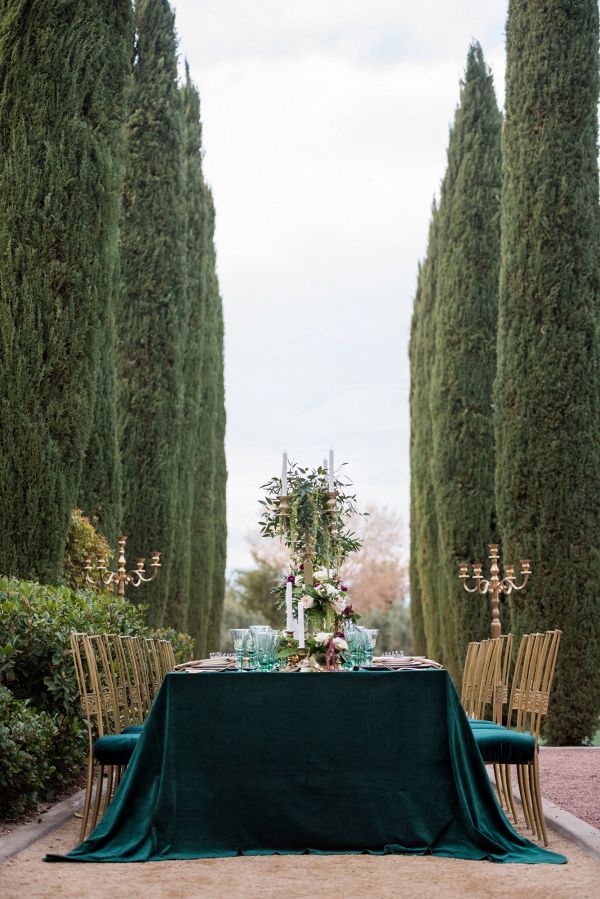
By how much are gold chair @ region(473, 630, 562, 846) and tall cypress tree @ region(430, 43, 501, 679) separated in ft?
27.6

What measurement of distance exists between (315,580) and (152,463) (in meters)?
9.21

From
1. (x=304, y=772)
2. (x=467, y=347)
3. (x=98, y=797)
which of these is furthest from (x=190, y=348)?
(x=304, y=772)

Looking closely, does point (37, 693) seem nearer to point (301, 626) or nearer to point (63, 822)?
point (63, 822)

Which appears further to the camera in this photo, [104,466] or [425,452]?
[425,452]

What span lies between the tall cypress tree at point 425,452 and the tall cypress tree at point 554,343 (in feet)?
20.9

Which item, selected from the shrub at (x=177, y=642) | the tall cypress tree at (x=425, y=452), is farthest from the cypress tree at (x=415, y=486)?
the shrub at (x=177, y=642)

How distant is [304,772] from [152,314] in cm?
1083

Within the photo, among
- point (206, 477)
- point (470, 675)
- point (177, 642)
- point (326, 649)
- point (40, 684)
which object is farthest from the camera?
point (206, 477)

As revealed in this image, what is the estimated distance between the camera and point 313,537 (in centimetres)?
574

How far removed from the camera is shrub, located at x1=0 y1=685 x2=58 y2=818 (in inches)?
210

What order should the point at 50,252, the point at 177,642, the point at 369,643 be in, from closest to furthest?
the point at 369,643 < the point at 50,252 < the point at 177,642

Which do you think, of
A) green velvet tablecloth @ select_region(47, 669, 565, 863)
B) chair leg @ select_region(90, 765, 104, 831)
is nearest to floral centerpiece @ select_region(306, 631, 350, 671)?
green velvet tablecloth @ select_region(47, 669, 565, 863)

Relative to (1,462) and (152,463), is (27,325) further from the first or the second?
(152,463)

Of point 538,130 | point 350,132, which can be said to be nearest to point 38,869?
point 538,130
